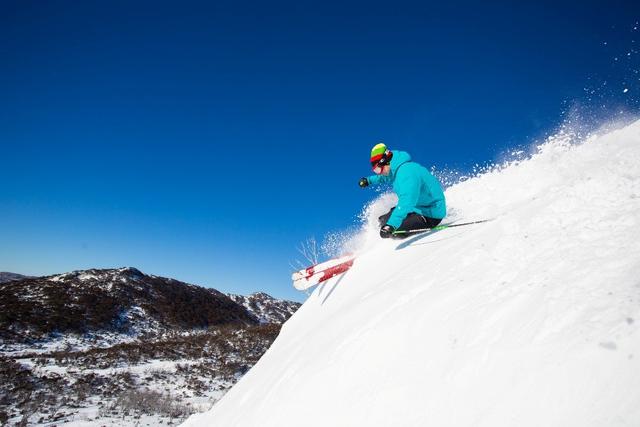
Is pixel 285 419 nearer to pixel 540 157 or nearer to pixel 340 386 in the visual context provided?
pixel 340 386

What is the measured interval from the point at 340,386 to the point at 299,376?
2.86ft

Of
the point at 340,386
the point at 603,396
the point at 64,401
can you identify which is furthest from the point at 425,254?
the point at 64,401

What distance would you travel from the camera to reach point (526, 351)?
1777 mm

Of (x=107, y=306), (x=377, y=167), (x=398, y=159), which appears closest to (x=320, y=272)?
(x=377, y=167)

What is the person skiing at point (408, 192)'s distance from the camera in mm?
5887

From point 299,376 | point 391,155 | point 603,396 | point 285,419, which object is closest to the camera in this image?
point 603,396

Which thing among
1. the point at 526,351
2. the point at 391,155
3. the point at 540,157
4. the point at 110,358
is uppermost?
the point at 540,157

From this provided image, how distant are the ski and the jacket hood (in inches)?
86.5

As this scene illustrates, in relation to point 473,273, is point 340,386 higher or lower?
lower

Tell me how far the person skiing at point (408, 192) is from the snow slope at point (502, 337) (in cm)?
160

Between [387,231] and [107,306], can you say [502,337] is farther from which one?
[107,306]

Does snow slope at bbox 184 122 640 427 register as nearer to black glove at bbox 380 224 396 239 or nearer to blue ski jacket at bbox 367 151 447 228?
black glove at bbox 380 224 396 239

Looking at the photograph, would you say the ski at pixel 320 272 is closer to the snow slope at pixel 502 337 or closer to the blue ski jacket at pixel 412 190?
the blue ski jacket at pixel 412 190

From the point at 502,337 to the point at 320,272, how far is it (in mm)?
5652
